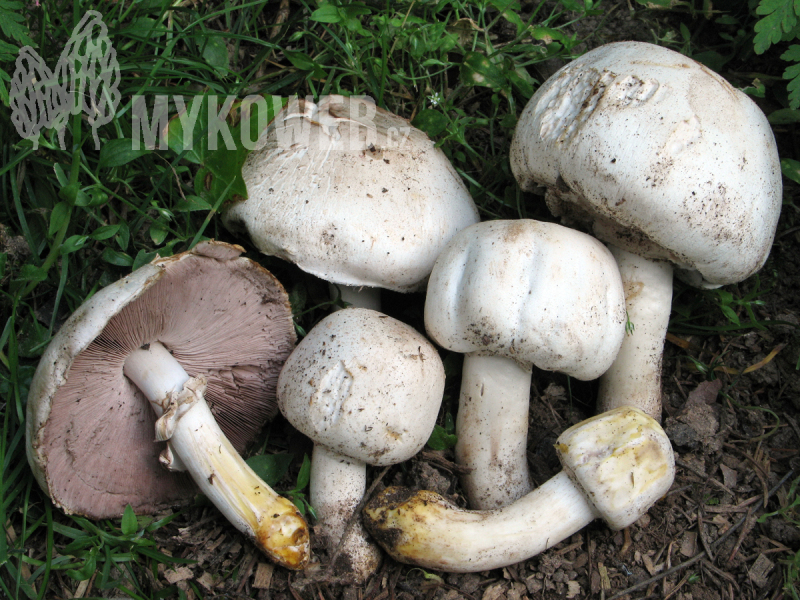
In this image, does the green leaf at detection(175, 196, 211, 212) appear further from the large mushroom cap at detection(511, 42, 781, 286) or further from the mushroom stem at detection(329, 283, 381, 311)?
the large mushroom cap at detection(511, 42, 781, 286)

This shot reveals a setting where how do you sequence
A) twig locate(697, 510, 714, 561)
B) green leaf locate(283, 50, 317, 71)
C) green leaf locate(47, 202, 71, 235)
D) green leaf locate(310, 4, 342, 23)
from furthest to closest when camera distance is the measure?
green leaf locate(283, 50, 317, 71), green leaf locate(310, 4, 342, 23), twig locate(697, 510, 714, 561), green leaf locate(47, 202, 71, 235)

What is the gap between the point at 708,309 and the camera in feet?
9.28

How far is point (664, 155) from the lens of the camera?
6.71 feet

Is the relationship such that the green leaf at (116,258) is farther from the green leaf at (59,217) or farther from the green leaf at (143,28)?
the green leaf at (143,28)

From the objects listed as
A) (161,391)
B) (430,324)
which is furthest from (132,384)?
(430,324)

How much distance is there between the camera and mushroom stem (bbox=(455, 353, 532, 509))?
8.02 feet

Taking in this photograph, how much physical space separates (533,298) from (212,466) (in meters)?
1.24

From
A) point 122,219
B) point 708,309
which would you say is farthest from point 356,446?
point 708,309

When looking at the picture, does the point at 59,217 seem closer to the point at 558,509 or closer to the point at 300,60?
the point at 300,60

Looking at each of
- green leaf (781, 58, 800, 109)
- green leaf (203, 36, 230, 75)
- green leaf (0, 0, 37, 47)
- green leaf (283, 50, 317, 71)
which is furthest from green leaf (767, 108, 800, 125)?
green leaf (0, 0, 37, 47)

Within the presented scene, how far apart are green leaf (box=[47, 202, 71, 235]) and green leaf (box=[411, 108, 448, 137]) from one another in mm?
1482

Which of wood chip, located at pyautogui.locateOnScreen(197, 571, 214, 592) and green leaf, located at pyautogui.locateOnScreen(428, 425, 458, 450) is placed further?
green leaf, located at pyautogui.locateOnScreen(428, 425, 458, 450)

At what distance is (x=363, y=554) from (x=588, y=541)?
0.85 m

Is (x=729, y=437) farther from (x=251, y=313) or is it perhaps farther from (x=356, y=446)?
(x=251, y=313)
